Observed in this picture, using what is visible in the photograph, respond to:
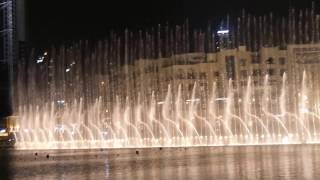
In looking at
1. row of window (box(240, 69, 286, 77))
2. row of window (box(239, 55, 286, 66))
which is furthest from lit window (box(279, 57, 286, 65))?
row of window (box(240, 69, 286, 77))

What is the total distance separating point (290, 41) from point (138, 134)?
25214 mm

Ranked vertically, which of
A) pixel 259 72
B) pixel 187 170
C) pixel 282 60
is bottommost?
pixel 187 170

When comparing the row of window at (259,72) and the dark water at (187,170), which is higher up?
the row of window at (259,72)

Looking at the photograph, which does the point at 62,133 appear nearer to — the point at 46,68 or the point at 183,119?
the point at 183,119

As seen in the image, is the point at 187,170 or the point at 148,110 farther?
the point at 148,110

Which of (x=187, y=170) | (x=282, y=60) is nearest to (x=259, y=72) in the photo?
(x=282, y=60)

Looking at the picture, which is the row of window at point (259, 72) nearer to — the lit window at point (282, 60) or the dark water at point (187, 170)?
the lit window at point (282, 60)

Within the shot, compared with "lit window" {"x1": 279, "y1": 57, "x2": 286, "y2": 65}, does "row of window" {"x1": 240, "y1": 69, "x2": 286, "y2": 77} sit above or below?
below

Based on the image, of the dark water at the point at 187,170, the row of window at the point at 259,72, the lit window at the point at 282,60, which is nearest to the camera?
the dark water at the point at 187,170

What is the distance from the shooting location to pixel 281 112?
174 feet

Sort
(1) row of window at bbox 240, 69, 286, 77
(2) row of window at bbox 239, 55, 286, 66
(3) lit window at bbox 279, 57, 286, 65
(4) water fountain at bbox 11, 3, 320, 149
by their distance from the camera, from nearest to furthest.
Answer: (4) water fountain at bbox 11, 3, 320, 149, (1) row of window at bbox 240, 69, 286, 77, (3) lit window at bbox 279, 57, 286, 65, (2) row of window at bbox 239, 55, 286, 66

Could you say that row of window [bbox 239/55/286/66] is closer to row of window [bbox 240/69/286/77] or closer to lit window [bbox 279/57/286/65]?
lit window [bbox 279/57/286/65]

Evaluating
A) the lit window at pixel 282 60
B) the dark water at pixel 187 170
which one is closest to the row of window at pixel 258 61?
the lit window at pixel 282 60

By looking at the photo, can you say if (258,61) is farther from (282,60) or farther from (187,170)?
(187,170)
